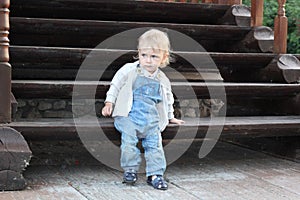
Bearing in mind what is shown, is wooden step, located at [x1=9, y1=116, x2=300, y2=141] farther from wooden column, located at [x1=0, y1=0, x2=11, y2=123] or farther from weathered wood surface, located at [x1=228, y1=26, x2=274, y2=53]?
weathered wood surface, located at [x1=228, y1=26, x2=274, y2=53]

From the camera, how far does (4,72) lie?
287 centimetres

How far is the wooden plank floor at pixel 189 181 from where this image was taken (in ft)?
8.96

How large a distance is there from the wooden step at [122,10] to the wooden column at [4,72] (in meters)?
1.40

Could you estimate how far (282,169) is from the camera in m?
3.49

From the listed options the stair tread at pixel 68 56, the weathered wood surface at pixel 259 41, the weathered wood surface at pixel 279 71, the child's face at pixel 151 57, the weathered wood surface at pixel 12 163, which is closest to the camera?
the weathered wood surface at pixel 12 163

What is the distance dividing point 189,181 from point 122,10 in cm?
196

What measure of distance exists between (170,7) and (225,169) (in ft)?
5.73

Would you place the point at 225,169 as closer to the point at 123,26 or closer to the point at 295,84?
the point at 295,84

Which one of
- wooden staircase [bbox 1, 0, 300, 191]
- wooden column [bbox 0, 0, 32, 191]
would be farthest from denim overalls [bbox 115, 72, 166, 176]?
wooden column [bbox 0, 0, 32, 191]

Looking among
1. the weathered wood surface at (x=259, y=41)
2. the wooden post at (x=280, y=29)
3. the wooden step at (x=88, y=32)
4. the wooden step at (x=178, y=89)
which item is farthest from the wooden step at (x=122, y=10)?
the wooden step at (x=178, y=89)

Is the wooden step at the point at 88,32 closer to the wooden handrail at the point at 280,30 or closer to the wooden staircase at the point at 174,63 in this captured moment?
the wooden staircase at the point at 174,63

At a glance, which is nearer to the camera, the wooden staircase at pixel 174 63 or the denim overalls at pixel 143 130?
the denim overalls at pixel 143 130

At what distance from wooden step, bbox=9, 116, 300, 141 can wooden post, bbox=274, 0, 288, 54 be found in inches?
26.1

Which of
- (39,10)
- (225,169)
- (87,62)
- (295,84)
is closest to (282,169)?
(225,169)
